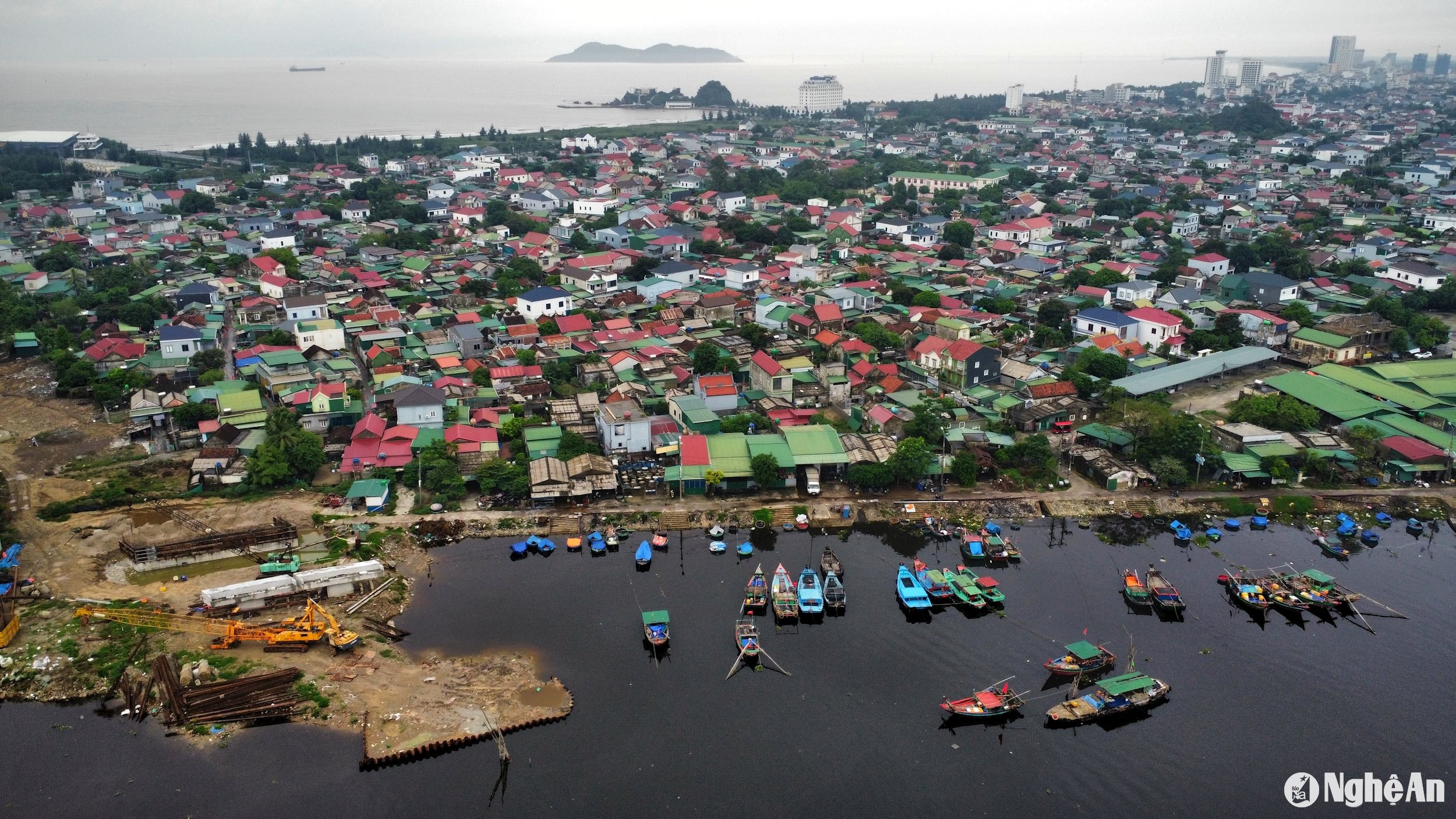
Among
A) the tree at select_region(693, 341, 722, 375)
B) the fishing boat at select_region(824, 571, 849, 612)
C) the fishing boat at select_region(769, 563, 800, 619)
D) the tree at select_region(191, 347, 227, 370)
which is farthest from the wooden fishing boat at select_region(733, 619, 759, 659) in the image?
the tree at select_region(191, 347, 227, 370)

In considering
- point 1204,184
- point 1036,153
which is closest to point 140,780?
point 1204,184

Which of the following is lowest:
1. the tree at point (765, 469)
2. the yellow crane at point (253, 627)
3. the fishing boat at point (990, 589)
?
the fishing boat at point (990, 589)

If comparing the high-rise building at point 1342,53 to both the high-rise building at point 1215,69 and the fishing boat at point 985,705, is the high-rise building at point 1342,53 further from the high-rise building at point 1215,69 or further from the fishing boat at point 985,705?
the fishing boat at point 985,705

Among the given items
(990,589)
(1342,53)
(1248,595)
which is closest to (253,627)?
(990,589)

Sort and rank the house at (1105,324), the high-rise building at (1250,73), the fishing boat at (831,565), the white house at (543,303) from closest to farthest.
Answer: the fishing boat at (831,565) → the house at (1105,324) → the white house at (543,303) → the high-rise building at (1250,73)

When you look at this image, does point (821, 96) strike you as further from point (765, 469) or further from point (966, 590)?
point (966, 590)

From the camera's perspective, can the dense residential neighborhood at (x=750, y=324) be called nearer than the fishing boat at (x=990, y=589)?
No

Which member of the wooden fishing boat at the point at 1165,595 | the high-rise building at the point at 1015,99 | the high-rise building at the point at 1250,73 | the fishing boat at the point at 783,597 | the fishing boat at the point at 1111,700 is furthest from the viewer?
the high-rise building at the point at 1250,73

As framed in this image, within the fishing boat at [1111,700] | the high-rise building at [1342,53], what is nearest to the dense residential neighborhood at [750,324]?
the fishing boat at [1111,700]
